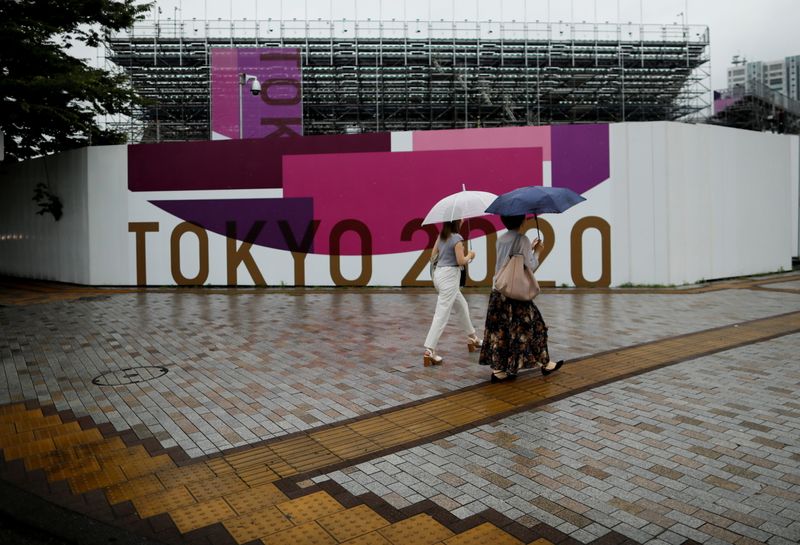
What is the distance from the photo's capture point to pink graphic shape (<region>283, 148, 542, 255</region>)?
12391 mm

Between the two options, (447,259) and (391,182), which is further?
(391,182)

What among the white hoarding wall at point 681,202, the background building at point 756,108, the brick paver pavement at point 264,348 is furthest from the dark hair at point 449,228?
the background building at point 756,108

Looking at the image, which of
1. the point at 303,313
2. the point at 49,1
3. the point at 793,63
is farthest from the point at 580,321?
the point at 793,63

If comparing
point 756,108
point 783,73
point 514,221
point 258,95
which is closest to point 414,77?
point 258,95

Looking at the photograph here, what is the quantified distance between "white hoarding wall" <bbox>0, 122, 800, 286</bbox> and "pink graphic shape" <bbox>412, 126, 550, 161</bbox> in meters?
0.11

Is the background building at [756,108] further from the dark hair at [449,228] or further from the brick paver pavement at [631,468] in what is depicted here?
the brick paver pavement at [631,468]

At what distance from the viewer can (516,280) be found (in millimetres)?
5430

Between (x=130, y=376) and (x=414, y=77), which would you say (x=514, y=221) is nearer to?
(x=130, y=376)

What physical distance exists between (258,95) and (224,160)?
39.0 feet

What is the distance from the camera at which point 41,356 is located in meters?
6.91

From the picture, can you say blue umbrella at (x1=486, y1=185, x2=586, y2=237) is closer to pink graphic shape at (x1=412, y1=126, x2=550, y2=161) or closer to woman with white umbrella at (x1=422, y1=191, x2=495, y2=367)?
woman with white umbrella at (x1=422, y1=191, x2=495, y2=367)

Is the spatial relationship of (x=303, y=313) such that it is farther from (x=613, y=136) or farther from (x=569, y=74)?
(x=569, y=74)

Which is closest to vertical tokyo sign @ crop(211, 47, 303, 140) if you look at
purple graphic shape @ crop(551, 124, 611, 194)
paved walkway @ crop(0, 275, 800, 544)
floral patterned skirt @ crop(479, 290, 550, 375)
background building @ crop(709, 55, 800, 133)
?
purple graphic shape @ crop(551, 124, 611, 194)

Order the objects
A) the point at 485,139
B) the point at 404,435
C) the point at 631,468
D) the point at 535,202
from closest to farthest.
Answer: the point at 631,468 < the point at 404,435 < the point at 535,202 < the point at 485,139
